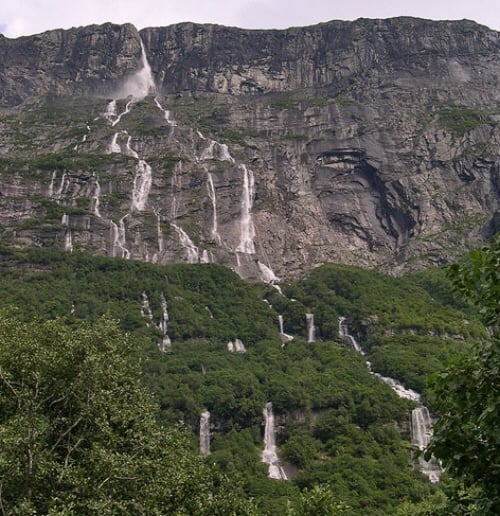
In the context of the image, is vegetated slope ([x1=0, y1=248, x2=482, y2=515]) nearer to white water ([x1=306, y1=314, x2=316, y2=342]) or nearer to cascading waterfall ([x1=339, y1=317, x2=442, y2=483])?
white water ([x1=306, y1=314, x2=316, y2=342])

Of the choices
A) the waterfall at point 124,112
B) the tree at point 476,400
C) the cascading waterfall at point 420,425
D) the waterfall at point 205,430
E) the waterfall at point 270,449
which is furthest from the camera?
the waterfall at point 124,112

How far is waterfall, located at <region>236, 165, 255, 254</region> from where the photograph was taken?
128625 millimetres

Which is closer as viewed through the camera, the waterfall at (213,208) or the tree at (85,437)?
the tree at (85,437)

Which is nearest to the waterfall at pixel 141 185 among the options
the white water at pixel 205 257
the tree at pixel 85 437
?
the white water at pixel 205 257

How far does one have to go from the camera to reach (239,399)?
257ft

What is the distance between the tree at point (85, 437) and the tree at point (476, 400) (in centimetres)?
1159

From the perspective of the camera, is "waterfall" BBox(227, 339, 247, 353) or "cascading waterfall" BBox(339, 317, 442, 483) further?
"waterfall" BBox(227, 339, 247, 353)

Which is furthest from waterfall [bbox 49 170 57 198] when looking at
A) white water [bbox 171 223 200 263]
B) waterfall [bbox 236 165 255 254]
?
waterfall [bbox 236 165 255 254]

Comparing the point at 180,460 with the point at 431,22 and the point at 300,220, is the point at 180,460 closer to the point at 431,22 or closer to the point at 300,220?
the point at 300,220

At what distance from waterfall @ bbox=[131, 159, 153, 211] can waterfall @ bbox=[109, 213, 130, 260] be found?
6725 mm

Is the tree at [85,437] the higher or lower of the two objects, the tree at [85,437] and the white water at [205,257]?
the lower

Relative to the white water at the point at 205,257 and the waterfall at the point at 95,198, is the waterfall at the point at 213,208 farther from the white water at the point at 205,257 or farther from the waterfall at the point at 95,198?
the waterfall at the point at 95,198

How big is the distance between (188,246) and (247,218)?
1499 centimetres

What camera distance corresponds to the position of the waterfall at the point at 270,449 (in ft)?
225
